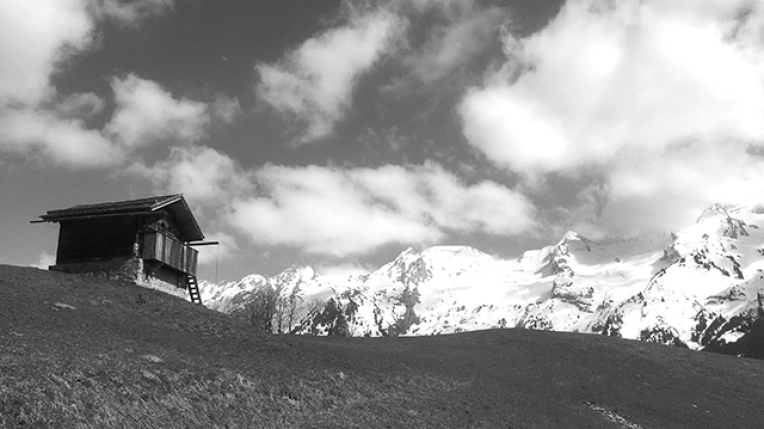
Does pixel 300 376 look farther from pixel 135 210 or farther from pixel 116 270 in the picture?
pixel 135 210

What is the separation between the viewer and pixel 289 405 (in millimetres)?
26406

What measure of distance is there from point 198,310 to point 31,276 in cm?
1026

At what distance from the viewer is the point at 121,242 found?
46.3 metres

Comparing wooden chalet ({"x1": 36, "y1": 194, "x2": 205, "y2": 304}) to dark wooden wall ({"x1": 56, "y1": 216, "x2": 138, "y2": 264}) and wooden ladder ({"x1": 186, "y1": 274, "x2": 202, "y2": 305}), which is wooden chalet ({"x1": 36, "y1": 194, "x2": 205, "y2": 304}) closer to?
dark wooden wall ({"x1": 56, "y1": 216, "x2": 138, "y2": 264})

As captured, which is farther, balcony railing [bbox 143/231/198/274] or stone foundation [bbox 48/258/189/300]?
balcony railing [bbox 143/231/198/274]

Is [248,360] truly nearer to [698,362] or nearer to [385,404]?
[385,404]

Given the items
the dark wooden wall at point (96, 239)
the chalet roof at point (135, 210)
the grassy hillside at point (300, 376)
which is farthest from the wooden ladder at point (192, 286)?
the grassy hillside at point (300, 376)

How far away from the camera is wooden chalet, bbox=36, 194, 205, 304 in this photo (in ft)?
149

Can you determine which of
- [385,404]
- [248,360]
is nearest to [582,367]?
[385,404]

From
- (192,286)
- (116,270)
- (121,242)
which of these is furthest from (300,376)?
(192,286)

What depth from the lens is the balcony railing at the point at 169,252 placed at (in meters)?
46.2

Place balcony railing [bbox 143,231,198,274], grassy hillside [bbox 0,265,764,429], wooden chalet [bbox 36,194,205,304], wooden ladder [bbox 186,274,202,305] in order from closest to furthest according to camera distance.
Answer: grassy hillside [bbox 0,265,764,429] → wooden chalet [bbox 36,194,205,304] → balcony railing [bbox 143,231,198,274] → wooden ladder [bbox 186,274,202,305]

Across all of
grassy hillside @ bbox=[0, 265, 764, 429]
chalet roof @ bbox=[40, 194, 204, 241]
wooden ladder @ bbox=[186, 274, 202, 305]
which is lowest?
grassy hillside @ bbox=[0, 265, 764, 429]

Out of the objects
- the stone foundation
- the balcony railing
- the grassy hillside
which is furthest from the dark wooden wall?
the grassy hillside
